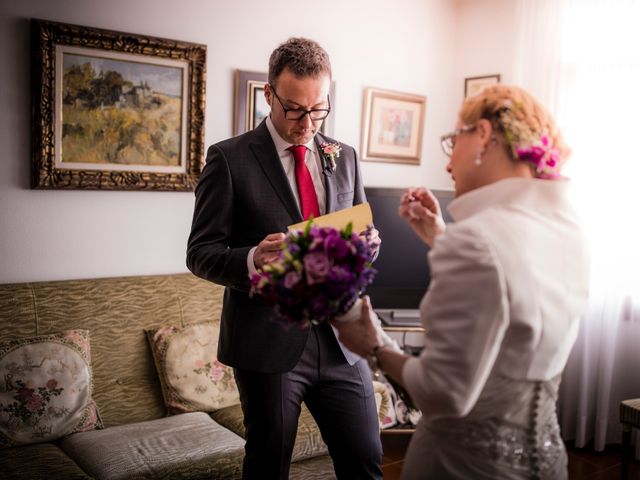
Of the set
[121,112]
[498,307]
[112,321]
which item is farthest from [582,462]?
[121,112]

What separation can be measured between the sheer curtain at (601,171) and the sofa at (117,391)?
1.38 m

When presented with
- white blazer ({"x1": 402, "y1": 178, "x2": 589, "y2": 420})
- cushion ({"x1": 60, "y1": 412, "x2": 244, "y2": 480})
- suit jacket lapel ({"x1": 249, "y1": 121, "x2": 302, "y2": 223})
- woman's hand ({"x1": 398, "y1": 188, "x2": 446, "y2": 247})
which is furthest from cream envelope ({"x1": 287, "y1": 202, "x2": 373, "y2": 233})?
cushion ({"x1": 60, "y1": 412, "x2": 244, "y2": 480})

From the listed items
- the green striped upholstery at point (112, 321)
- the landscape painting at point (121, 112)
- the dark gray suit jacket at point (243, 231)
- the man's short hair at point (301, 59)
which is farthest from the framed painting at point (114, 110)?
the man's short hair at point (301, 59)

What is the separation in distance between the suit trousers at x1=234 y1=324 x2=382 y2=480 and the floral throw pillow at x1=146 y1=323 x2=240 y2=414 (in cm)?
123

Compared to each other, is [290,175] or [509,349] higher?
[290,175]

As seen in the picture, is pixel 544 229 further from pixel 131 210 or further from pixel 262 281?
pixel 131 210

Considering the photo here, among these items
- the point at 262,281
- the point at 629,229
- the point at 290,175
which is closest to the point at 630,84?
the point at 629,229

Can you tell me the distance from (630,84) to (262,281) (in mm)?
2990

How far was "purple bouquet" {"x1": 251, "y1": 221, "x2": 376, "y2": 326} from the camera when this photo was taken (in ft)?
4.46

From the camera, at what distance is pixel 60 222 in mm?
3230

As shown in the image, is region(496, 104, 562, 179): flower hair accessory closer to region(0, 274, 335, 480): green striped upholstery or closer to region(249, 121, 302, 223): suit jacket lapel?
region(249, 121, 302, 223): suit jacket lapel

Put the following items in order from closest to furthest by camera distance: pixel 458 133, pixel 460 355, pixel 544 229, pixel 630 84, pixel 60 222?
pixel 460 355, pixel 544 229, pixel 458 133, pixel 60 222, pixel 630 84

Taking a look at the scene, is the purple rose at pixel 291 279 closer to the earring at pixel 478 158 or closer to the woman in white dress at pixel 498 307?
the woman in white dress at pixel 498 307

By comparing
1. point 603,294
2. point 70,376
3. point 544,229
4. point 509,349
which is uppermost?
point 544,229
